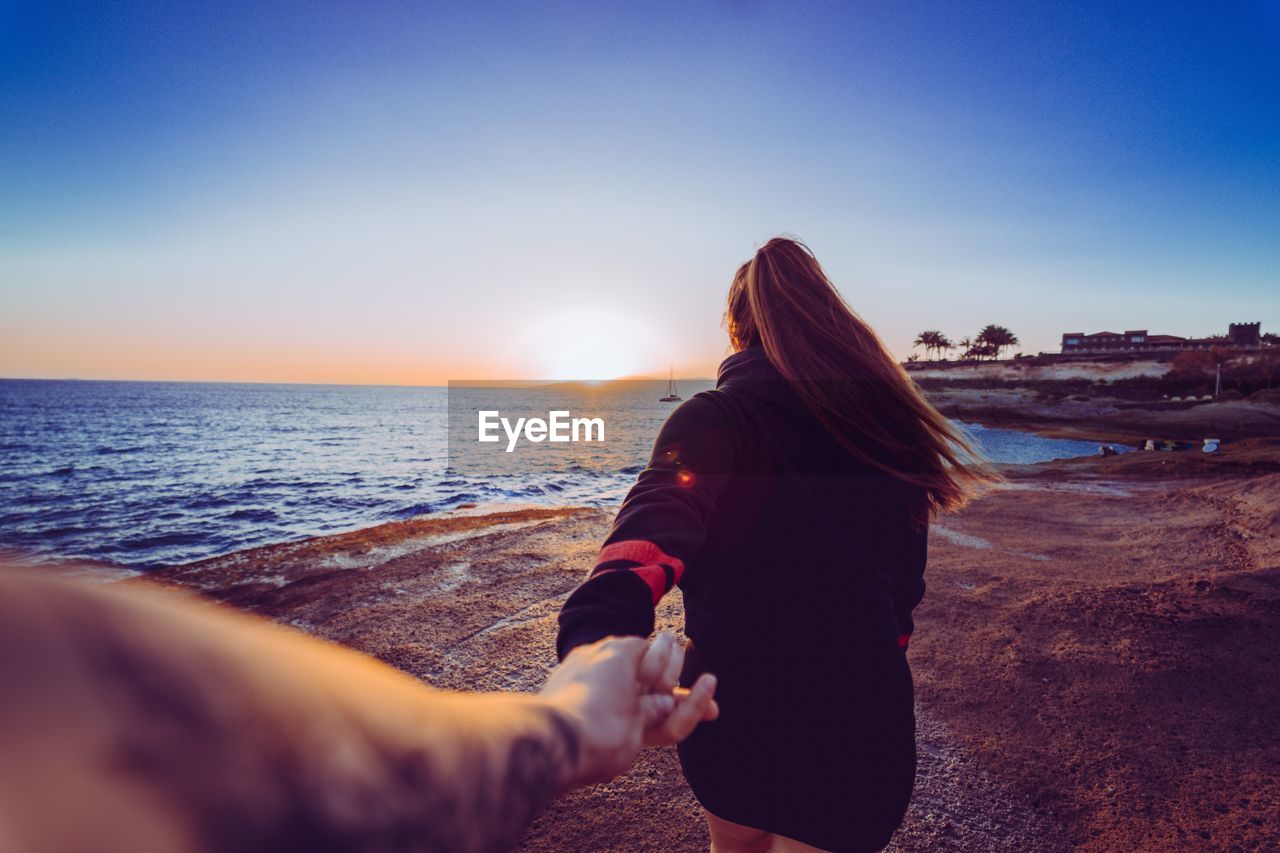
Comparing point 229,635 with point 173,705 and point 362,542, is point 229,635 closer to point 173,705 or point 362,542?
point 173,705

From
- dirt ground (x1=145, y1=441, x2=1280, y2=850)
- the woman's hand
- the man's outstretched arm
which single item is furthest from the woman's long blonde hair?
dirt ground (x1=145, y1=441, x2=1280, y2=850)

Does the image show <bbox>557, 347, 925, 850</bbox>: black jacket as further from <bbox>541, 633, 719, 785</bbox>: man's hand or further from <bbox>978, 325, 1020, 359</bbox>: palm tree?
<bbox>978, 325, 1020, 359</bbox>: palm tree

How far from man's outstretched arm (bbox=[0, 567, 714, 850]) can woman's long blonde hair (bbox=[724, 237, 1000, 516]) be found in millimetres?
1567

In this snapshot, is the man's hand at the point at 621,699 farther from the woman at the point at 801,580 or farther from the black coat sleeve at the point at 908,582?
the black coat sleeve at the point at 908,582

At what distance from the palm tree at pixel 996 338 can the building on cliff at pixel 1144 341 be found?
10.3m

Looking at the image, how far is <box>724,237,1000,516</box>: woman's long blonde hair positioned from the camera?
79.5 inches

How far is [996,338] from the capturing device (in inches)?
4589

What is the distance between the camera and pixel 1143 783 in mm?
4270

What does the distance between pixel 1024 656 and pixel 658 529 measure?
21.0ft

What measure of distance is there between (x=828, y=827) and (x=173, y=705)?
2119mm

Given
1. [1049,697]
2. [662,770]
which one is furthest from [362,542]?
[1049,697]

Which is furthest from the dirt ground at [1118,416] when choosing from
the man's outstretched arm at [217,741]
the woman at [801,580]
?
the man's outstretched arm at [217,741]

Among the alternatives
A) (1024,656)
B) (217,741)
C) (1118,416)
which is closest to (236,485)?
(1024,656)

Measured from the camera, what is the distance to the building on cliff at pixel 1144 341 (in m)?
91.1
